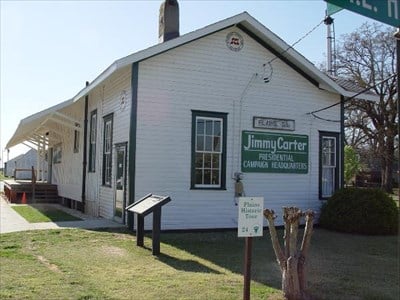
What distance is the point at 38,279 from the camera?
7.05 metres

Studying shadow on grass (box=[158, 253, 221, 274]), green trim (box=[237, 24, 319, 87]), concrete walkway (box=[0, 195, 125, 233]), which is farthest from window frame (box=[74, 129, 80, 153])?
shadow on grass (box=[158, 253, 221, 274])

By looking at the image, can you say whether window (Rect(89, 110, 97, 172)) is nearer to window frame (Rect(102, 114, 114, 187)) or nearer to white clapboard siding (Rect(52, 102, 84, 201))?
white clapboard siding (Rect(52, 102, 84, 201))

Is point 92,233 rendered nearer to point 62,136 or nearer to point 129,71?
point 129,71

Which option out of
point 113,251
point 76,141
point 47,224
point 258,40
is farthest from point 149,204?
point 76,141

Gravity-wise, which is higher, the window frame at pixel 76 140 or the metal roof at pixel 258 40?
the metal roof at pixel 258 40

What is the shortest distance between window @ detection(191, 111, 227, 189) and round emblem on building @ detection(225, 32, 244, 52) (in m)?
2.04

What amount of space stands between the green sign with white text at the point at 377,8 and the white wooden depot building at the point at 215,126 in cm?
907

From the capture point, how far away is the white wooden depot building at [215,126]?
12883 millimetres

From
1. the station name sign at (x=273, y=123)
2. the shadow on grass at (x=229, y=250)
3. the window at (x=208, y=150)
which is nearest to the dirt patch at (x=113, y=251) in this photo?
the shadow on grass at (x=229, y=250)

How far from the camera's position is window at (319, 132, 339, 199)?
15656 millimetres

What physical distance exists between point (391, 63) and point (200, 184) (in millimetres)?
27951

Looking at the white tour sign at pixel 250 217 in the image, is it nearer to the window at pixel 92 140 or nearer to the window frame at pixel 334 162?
the window frame at pixel 334 162

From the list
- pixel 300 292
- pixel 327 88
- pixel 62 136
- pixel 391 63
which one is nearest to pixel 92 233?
pixel 300 292

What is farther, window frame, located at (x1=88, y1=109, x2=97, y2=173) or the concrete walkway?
window frame, located at (x1=88, y1=109, x2=97, y2=173)
